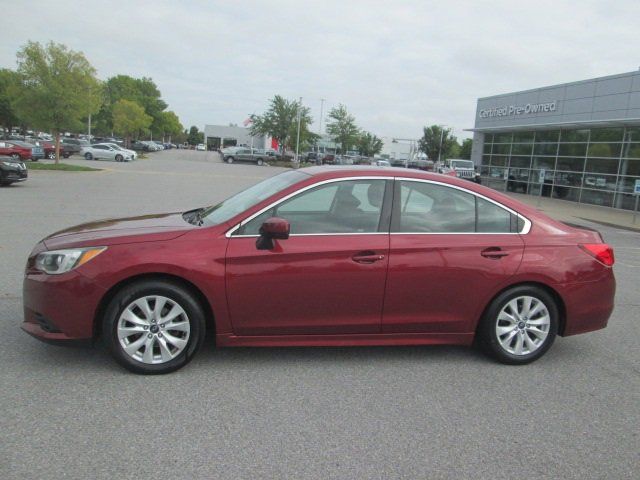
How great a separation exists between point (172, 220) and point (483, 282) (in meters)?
2.64

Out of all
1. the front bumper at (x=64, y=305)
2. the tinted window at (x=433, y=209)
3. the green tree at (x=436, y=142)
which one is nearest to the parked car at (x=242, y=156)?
the green tree at (x=436, y=142)

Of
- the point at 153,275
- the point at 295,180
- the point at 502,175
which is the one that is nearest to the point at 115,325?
the point at 153,275

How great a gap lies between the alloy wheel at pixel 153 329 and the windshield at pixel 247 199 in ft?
2.54

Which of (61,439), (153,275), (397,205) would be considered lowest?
(61,439)

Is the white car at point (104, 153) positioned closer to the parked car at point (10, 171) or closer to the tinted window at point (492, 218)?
the parked car at point (10, 171)

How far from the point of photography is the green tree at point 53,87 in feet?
94.1

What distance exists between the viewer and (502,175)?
36.9 m

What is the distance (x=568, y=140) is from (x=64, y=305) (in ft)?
102

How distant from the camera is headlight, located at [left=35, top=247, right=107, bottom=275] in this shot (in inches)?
156

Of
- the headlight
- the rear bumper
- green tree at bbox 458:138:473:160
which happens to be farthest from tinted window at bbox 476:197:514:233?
green tree at bbox 458:138:473:160

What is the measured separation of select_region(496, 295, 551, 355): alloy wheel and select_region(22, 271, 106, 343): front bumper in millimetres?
3169

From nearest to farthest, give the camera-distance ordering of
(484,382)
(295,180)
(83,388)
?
(83,388)
(484,382)
(295,180)

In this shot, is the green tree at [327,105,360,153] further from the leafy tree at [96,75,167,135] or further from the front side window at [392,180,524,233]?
the front side window at [392,180,524,233]

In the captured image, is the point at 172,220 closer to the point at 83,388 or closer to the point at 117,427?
the point at 83,388
